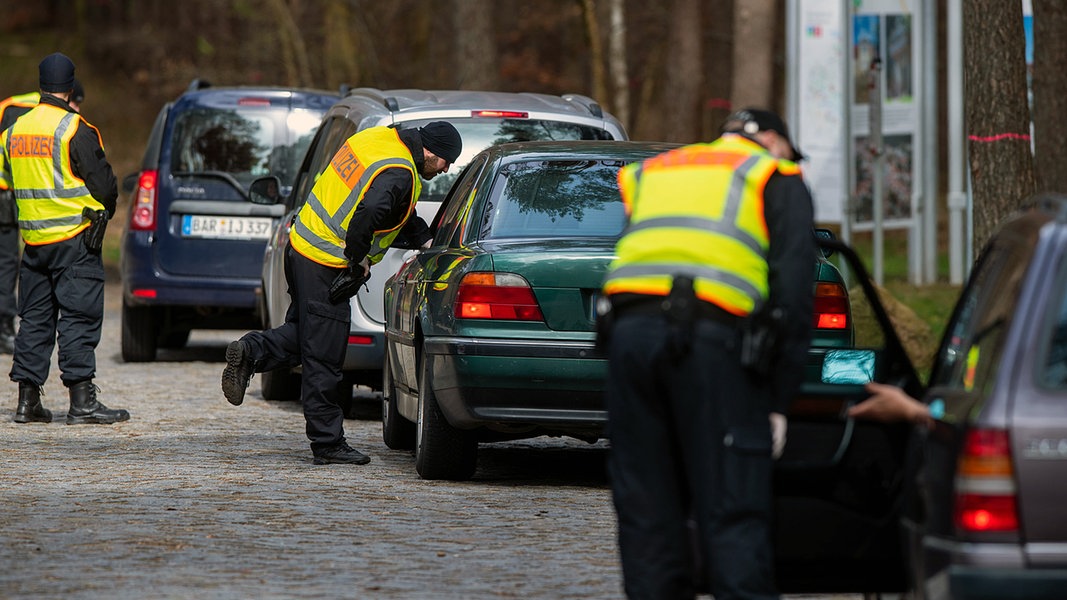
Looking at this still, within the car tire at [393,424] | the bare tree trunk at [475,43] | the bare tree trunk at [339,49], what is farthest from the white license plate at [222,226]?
the bare tree trunk at [339,49]

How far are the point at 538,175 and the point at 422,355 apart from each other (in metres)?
0.99

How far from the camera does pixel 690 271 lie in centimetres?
491

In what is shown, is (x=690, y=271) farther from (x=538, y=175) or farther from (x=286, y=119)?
(x=286, y=119)

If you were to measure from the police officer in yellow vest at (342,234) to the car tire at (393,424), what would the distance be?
0.47 meters

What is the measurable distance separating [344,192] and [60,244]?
2.36 meters

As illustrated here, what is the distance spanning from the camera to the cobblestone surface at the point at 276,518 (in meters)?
6.27

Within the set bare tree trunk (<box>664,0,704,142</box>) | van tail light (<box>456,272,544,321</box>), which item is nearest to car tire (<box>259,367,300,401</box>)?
van tail light (<box>456,272,544,321</box>)

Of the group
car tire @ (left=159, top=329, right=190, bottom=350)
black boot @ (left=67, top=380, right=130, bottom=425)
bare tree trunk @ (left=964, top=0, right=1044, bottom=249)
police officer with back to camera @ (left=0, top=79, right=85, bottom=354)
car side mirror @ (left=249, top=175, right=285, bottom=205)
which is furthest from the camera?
car tire @ (left=159, top=329, right=190, bottom=350)

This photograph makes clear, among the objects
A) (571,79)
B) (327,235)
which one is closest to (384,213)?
(327,235)

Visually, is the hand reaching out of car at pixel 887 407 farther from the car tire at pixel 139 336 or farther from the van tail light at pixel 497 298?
the car tire at pixel 139 336

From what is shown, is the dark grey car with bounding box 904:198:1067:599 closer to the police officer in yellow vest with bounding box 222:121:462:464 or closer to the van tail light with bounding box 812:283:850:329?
the van tail light with bounding box 812:283:850:329

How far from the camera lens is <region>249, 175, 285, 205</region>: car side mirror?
11.3 meters

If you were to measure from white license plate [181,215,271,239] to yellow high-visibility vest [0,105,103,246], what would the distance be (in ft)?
11.0

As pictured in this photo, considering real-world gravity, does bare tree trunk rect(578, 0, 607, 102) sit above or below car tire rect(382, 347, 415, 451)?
above
